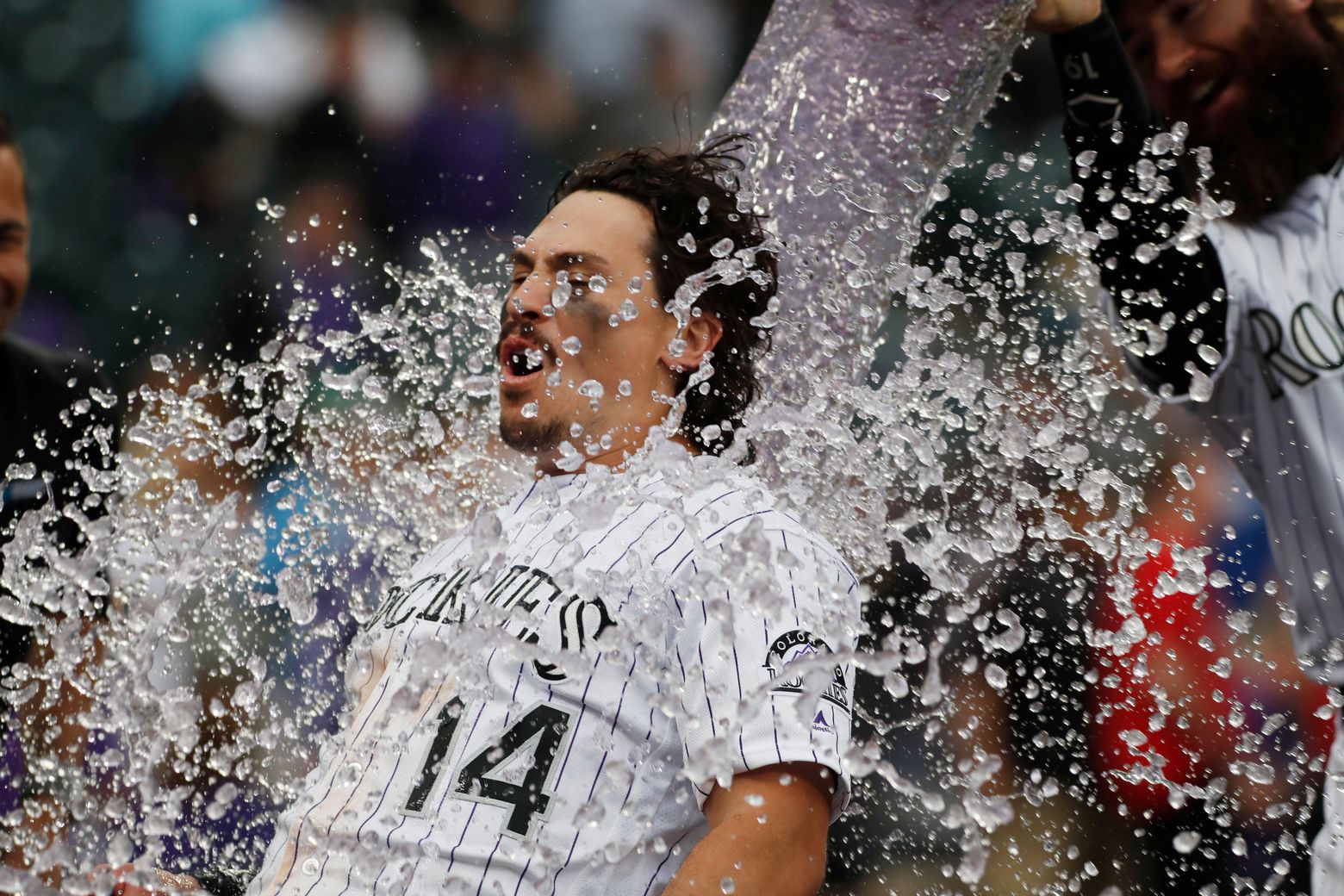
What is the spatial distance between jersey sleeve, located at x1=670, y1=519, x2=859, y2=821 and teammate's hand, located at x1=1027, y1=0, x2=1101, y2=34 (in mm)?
1196

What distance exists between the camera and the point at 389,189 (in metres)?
4.63

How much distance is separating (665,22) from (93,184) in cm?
209

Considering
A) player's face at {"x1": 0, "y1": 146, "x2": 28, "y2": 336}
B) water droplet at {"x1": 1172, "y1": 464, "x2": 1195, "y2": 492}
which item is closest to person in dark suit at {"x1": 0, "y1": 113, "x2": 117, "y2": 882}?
player's face at {"x1": 0, "y1": 146, "x2": 28, "y2": 336}

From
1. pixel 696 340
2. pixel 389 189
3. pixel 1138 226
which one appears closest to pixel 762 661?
pixel 696 340

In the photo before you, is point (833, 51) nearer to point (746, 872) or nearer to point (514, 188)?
point (746, 872)

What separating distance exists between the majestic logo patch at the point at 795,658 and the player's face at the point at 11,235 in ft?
7.59

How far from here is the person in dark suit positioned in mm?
2354

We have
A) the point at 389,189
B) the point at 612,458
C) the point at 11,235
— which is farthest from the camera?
the point at 389,189

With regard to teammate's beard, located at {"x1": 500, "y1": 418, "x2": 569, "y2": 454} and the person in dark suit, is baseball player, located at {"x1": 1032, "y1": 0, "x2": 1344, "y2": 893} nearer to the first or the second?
teammate's beard, located at {"x1": 500, "y1": 418, "x2": 569, "y2": 454}

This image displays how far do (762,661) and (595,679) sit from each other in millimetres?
191

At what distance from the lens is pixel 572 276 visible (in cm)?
180

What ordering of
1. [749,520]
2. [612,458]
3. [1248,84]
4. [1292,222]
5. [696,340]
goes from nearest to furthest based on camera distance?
[749,520], [612,458], [696,340], [1292,222], [1248,84]

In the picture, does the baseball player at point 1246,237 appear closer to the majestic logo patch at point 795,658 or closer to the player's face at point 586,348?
the player's face at point 586,348

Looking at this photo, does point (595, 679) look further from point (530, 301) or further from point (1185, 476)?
point (1185, 476)
